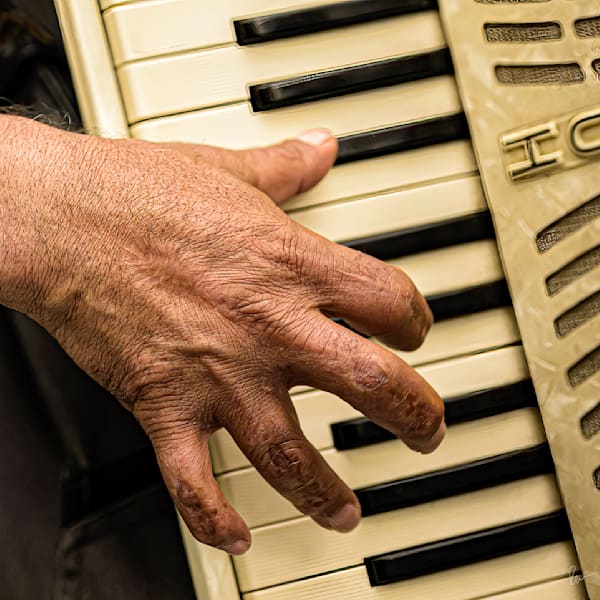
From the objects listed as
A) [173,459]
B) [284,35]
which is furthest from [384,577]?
[284,35]

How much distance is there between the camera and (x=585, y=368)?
0.97 m

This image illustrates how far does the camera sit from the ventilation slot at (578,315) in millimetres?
963

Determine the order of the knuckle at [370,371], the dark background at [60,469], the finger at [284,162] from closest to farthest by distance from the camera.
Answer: the knuckle at [370,371] → the finger at [284,162] → the dark background at [60,469]

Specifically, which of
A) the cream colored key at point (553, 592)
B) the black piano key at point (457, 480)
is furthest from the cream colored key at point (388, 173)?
the cream colored key at point (553, 592)

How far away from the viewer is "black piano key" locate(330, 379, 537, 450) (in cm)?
97

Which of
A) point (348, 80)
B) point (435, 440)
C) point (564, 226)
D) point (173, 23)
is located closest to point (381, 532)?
point (435, 440)

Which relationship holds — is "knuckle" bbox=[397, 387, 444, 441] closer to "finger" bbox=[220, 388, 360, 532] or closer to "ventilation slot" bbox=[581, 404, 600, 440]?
"finger" bbox=[220, 388, 360, 532]

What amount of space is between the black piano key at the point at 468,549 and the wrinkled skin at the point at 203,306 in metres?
0.16

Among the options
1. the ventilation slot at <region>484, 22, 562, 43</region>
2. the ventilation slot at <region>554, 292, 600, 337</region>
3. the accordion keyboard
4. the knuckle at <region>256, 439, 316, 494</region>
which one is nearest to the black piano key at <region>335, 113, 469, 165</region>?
the accordion keyboard

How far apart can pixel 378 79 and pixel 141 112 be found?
263mm

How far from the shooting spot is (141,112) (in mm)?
953

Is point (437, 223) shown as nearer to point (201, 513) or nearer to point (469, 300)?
point (469, 300)

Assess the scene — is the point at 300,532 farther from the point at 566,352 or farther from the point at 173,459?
the point at 566,352

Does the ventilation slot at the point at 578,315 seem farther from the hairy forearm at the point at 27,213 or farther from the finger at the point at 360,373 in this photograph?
the hairy forearm at the point at 27,213
